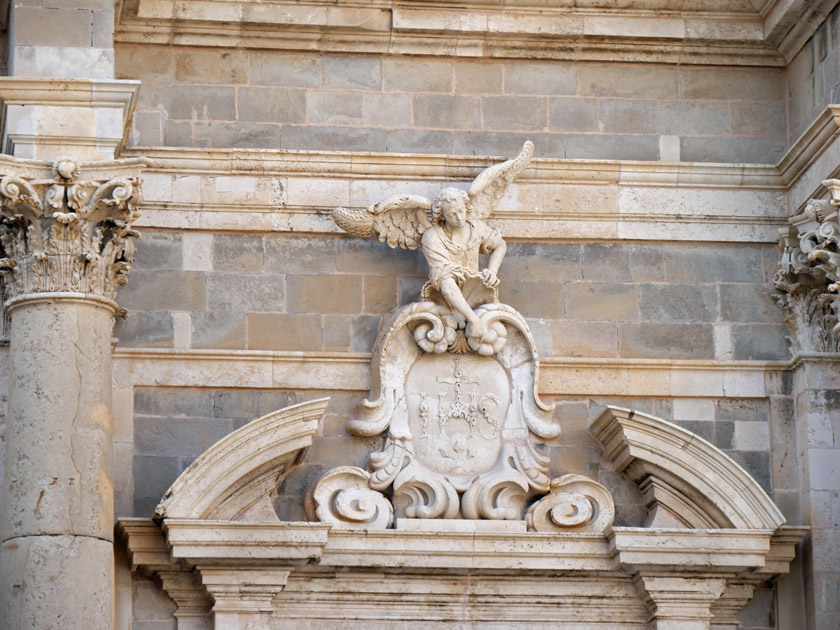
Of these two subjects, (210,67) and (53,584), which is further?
(210,67)

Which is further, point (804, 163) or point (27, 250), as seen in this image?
point (804, 163)

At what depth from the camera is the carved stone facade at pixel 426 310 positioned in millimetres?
12695

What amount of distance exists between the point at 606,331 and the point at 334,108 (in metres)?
2.42

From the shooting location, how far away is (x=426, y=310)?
44.4 feet

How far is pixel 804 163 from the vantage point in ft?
45.6

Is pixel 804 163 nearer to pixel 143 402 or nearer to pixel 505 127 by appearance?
pixel 505 127

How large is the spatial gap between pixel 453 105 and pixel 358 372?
2.08 metres

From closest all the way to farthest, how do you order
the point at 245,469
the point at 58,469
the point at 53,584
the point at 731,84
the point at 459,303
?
1. the point at 53,584
2. the point at 58,469
3. the point at 245,469
4. the point at 459,303
5. the point at 731,84

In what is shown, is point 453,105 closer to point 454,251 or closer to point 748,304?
point 454,251

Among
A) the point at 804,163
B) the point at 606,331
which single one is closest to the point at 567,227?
the point at 606,331

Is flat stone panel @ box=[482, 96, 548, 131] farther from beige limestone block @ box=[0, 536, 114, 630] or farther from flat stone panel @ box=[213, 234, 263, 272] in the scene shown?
beige limestone block @ box=[0, 536, 114, 630]

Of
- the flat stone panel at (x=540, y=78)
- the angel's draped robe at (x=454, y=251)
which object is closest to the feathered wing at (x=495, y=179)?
the angel's draped robe at (x=454, y=251)

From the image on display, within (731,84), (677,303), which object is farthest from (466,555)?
(731,84)

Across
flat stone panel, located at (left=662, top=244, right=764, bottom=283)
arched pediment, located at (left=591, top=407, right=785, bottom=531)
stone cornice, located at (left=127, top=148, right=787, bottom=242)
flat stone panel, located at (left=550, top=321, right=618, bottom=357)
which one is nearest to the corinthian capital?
stone cornice, located at (left=127, top=148, right=787, bottom=242)
